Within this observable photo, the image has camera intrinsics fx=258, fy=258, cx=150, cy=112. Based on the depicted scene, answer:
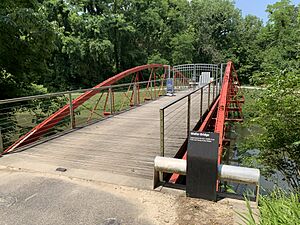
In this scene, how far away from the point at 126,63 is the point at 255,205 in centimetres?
2694

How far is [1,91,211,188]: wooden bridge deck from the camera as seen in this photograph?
11.3 feet

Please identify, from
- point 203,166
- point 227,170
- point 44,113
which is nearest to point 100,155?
point 203,166

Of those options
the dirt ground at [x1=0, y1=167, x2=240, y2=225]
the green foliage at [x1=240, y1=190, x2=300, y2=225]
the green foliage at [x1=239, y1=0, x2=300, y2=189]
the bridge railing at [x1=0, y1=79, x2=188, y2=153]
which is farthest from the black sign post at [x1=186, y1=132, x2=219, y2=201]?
the bridge railing at [x1=0, y1=79, x2=188, y2=153]

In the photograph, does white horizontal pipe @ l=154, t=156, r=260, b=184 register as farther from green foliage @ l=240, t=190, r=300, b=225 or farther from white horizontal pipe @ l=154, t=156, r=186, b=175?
green foliage @ l=240, t=190, r=300, b=225

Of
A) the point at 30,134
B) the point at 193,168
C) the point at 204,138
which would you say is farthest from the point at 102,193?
the point at 30,134

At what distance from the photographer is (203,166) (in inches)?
108

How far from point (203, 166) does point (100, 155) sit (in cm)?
200

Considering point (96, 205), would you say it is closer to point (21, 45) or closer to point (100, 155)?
point (100, 155)

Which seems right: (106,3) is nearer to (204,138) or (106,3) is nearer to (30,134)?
(30,134)

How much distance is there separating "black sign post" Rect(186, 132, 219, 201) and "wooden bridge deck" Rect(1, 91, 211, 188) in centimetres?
59

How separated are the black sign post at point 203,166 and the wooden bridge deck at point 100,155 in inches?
23.3

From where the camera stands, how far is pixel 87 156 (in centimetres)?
415

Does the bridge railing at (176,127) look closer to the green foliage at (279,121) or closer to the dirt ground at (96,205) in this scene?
the dirt ground at (96,205)

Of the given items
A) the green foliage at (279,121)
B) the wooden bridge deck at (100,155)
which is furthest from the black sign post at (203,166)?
the green foliage at (279,121)
